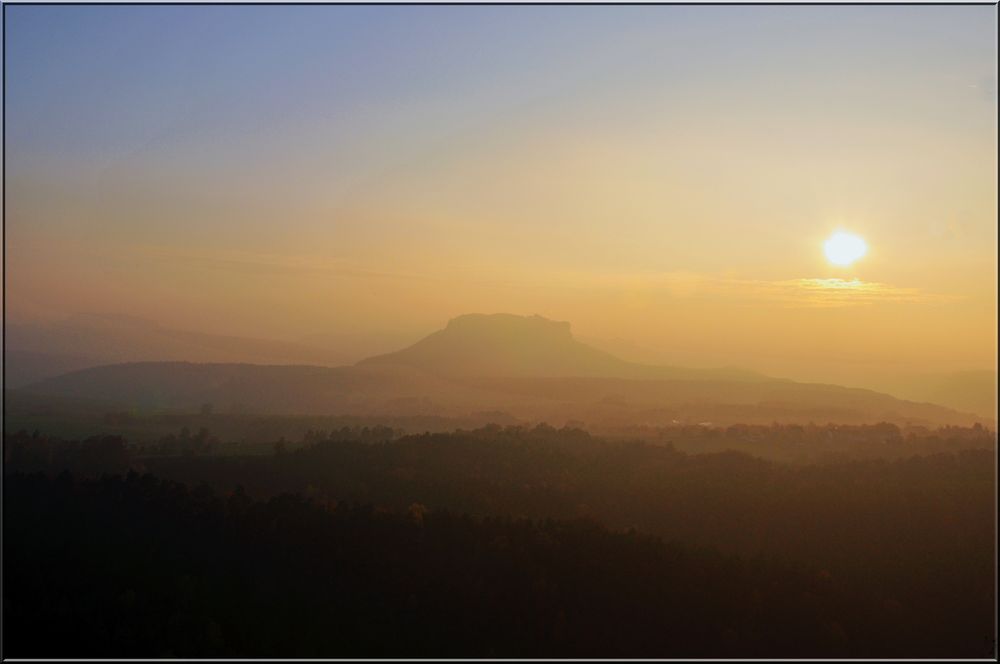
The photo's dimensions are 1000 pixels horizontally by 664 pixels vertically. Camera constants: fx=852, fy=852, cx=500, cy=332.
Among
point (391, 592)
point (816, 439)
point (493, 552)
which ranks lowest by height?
point (391, 592)

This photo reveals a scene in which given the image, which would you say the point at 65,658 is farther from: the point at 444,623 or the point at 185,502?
the point at 185,502

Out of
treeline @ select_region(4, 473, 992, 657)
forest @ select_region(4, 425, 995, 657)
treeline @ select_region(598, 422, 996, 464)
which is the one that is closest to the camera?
treeline @ select_region(4, 473, 992, 657)

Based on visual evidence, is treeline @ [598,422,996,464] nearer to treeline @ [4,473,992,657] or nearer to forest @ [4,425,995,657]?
forest @ [4,425,995,657]

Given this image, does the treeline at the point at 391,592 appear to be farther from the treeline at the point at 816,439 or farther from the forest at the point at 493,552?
the treeline at the point at 816,439

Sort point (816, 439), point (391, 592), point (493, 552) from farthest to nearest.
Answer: point (816, 439) → point (493, 552) → point (391, 592)

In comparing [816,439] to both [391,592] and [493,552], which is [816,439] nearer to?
[493,552]

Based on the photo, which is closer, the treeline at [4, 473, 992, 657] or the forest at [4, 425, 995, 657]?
the treeline at [4, 473, 992, 657]

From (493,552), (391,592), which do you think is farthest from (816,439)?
(391,592)

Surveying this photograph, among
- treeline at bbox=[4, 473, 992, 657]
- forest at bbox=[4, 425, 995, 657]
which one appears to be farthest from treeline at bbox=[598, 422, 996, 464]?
treeline at bbox=[4, 473, 992, 657]

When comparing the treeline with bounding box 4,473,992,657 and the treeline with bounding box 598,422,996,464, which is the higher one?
the treeline with bounding box 598,422,996,464

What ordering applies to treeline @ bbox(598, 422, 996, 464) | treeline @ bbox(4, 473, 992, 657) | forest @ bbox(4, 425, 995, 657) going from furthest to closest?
treeline @ bbox(598, 422, 996, 464) < forest @ bbox(4, 425, 995, 657) < treeline @ bbox(4, 473, 992, 657)
